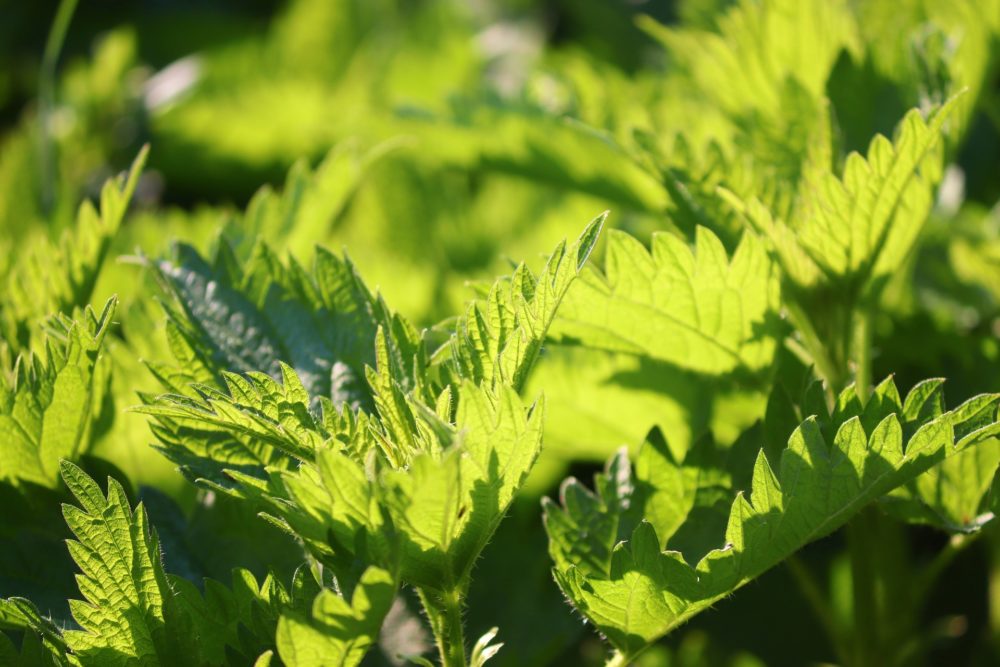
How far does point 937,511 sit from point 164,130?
126 cm

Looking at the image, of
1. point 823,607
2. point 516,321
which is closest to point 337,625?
point 516,321

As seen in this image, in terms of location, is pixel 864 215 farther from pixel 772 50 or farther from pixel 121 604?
pixel 121 604

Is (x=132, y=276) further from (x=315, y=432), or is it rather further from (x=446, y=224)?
(x=315, y=432)

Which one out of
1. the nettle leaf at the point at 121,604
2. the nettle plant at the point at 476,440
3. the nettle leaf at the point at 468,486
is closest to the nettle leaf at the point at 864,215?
the nettle plant at the point at 476,440

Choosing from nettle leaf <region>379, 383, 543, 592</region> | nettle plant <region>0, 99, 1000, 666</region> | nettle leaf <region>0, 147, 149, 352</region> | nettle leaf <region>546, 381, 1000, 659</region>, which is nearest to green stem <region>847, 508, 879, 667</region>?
nettle plant <region>0, 99, 1000, 666</region>

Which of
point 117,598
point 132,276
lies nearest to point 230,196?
point 132,276

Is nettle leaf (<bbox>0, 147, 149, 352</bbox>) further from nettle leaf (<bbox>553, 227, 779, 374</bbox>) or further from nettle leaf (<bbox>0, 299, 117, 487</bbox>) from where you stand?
nettle leaf (<bbox>553, 227, 779, 374</bbox>)

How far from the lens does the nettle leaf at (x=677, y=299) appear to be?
2.13 ft

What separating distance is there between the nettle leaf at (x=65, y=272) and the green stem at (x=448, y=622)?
0.33 meters

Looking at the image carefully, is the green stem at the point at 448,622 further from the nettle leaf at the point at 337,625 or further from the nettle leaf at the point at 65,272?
the nettle leaf at the point at 65,272

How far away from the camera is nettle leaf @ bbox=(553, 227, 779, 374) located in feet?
2.13

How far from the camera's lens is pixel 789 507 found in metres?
0.55

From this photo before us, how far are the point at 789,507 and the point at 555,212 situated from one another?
76cm

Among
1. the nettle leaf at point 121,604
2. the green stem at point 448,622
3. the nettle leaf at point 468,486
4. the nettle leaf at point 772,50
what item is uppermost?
the nettle leaf at point 772,50
